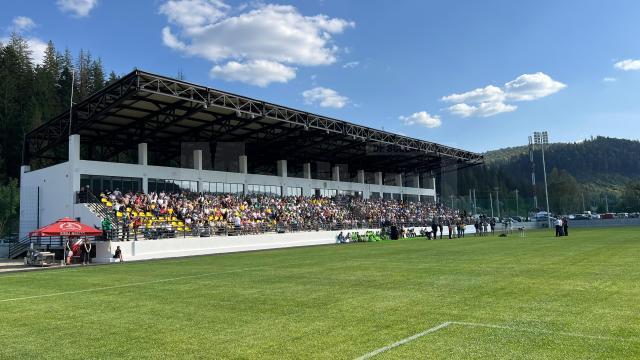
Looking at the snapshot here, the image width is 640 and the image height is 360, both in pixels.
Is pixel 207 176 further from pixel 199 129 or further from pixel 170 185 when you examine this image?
pixel 199 129

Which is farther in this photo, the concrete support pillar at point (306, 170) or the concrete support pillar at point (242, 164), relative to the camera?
the concrete support pillar at point (306, 170)

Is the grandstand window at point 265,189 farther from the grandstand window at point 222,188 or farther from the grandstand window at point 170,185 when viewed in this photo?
the grandstand window at point 170,185

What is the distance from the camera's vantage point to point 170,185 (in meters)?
38.7

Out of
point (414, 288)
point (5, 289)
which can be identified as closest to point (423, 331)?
point (414, 288)

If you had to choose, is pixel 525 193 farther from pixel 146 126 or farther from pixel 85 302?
pixel 85 302

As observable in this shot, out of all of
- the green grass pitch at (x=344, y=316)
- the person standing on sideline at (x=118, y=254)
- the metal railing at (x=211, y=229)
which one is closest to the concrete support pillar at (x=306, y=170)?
the metal railing at (x=211, y=229)

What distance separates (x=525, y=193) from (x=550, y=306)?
149780 millimetres

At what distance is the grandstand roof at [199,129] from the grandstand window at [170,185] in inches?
157

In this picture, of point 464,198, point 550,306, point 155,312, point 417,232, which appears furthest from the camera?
point 464,198

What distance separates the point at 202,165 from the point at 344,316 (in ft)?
120

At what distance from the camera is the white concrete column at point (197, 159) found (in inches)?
1610

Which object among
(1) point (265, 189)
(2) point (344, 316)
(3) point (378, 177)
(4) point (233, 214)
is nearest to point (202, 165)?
(1) point (265, 189)

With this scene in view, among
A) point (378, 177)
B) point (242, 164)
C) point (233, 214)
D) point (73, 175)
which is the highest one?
point (242, 164)

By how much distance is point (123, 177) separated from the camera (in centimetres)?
3584
